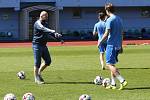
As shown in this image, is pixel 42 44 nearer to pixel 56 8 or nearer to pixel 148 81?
pixel 148 81

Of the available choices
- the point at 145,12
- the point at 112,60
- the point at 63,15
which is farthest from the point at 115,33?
the point at 145,12

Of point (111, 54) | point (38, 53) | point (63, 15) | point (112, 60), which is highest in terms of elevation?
point (111, 54)

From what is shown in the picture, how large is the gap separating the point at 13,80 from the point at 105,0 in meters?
43.7

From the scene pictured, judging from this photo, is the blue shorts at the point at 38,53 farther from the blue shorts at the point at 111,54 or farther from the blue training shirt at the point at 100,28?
the blue training shirt at the point at 100,28

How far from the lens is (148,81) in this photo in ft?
51.9

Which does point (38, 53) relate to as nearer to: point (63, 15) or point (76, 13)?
point (63, 15)

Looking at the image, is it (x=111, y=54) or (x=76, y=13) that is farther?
(x=76, y=13)

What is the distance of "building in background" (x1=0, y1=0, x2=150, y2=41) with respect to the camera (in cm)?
5775

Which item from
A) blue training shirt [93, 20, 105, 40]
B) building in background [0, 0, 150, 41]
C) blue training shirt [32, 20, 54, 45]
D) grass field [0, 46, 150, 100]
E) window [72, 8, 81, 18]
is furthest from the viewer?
window [72, 8, 81, 18]

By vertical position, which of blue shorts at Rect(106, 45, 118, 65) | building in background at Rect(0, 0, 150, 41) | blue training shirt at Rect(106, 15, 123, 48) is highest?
blue training shirt at Rect(106, 15, 123, 48)

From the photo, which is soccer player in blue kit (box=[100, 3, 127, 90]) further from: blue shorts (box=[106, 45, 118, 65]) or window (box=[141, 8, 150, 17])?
window (box=[141, 8, 150, 17])

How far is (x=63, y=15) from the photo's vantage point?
2375 inches

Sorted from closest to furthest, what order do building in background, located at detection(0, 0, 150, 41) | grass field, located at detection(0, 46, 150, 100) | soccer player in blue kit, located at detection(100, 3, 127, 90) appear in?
1. grass field, located at detection(0, 46, 150, 100)
2. soccer player in blue kit, located at detection(100, 3, 127, 90)
3. building in background, located at detection(0, 0, 150, 41)

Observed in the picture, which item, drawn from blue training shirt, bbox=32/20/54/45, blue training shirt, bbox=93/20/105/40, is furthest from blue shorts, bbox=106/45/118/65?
blue training shirt, bbox=93/20/105/40
